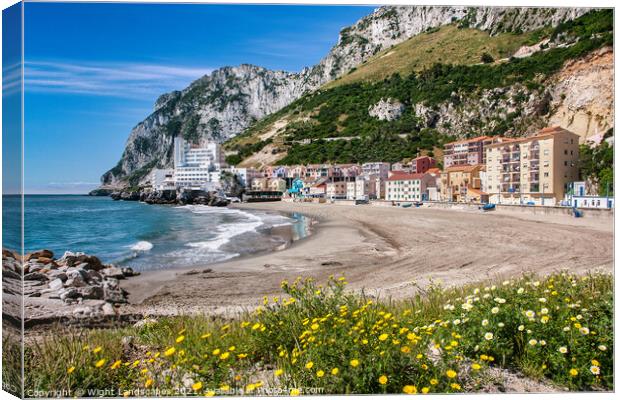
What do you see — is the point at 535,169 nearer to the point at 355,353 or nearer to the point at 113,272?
the point at 355,353

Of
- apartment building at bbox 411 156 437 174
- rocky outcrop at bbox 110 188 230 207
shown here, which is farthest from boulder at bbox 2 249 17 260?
apartment building at bbox 411 156 437 174

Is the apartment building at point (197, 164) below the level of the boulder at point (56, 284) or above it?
above

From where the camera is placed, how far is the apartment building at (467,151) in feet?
23.3

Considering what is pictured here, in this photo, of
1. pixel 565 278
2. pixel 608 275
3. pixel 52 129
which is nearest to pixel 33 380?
pixel 52 129

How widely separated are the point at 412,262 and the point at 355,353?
18.5 feet

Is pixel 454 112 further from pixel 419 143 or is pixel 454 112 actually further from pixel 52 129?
pixel 52 129

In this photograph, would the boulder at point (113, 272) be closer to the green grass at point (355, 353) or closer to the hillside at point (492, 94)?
the green grass at point (355, 353)

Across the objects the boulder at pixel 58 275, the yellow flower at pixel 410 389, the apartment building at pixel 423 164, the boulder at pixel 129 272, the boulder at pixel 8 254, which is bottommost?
the boulder at pixel 129 272

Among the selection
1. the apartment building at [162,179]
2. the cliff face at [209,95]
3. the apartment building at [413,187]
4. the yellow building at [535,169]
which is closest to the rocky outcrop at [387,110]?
the apartment building at [413,187]

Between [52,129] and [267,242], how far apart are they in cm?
792

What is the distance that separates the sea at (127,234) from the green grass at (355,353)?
143cm

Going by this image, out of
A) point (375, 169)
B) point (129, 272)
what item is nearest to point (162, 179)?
point (129, 272)

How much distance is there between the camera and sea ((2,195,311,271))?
4108 millimetres

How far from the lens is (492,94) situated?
10.0m
